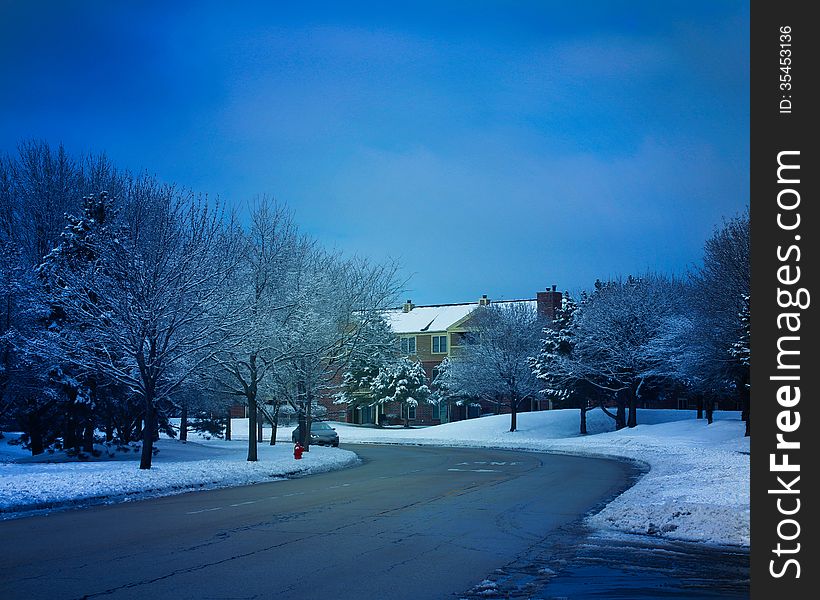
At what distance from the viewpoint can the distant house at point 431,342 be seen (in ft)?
261

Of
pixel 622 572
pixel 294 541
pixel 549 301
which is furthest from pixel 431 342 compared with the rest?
pixel 622 572

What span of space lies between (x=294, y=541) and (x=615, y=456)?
2878cm

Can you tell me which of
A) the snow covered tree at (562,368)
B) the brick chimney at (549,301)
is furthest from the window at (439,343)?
the snow covered tree at (562,368)

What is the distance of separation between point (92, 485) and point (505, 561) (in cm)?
1262

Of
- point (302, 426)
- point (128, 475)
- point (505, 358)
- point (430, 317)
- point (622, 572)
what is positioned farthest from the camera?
point (430, 317)

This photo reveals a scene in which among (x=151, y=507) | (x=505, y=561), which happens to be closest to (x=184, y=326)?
(x=151, y=507)

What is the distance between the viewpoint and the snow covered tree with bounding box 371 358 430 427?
74.0 meters

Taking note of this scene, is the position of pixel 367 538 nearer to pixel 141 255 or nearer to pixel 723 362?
pixel 141 255

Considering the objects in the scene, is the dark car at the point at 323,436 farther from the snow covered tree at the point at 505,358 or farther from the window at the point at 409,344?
the window at the point at 409,344

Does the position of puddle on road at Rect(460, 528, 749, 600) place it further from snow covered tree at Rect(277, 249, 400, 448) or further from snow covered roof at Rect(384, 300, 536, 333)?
snow covered roof at Rect(384, 300, 536, 333)

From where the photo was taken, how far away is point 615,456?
38.4 m

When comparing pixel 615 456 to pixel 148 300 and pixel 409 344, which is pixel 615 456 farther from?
pixel 409 344

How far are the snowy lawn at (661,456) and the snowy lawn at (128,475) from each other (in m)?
11.2

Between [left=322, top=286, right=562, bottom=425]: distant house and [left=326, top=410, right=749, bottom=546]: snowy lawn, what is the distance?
7.95 m
